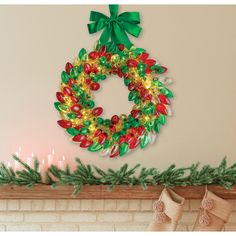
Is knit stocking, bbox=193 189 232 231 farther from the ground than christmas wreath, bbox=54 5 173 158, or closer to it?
closer to it

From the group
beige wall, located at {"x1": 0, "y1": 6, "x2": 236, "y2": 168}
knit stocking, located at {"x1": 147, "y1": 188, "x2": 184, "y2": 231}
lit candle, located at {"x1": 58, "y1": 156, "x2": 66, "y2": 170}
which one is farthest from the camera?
beige wall, located at {"x1": 0, "y1": 6, "x2": 236, "y2": 168}

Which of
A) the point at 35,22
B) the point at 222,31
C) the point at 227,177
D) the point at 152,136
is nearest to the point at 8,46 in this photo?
the point at 35,22

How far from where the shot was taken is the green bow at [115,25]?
2.88 meters

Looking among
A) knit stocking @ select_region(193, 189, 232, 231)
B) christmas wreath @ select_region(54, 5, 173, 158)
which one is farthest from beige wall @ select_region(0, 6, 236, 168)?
knit stocking @ select_region(193, 189, 232, 231)

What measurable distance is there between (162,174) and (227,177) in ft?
1.08

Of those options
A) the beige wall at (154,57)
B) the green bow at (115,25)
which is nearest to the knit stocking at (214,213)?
the beige wall at (154,57)

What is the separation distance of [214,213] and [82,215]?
69 cm

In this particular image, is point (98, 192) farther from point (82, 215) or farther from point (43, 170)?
point (43, 170)

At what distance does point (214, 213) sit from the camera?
8.70 ft

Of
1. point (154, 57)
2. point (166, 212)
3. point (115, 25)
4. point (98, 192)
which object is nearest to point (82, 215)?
point (98, 192)

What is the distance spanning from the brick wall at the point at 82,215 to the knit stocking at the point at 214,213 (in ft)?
0.49

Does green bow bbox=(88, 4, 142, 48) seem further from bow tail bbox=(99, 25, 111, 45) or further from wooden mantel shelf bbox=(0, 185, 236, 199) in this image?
wooden mantel shelf bbox=(0, 185, 236, 199)

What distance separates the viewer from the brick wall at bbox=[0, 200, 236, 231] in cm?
279
